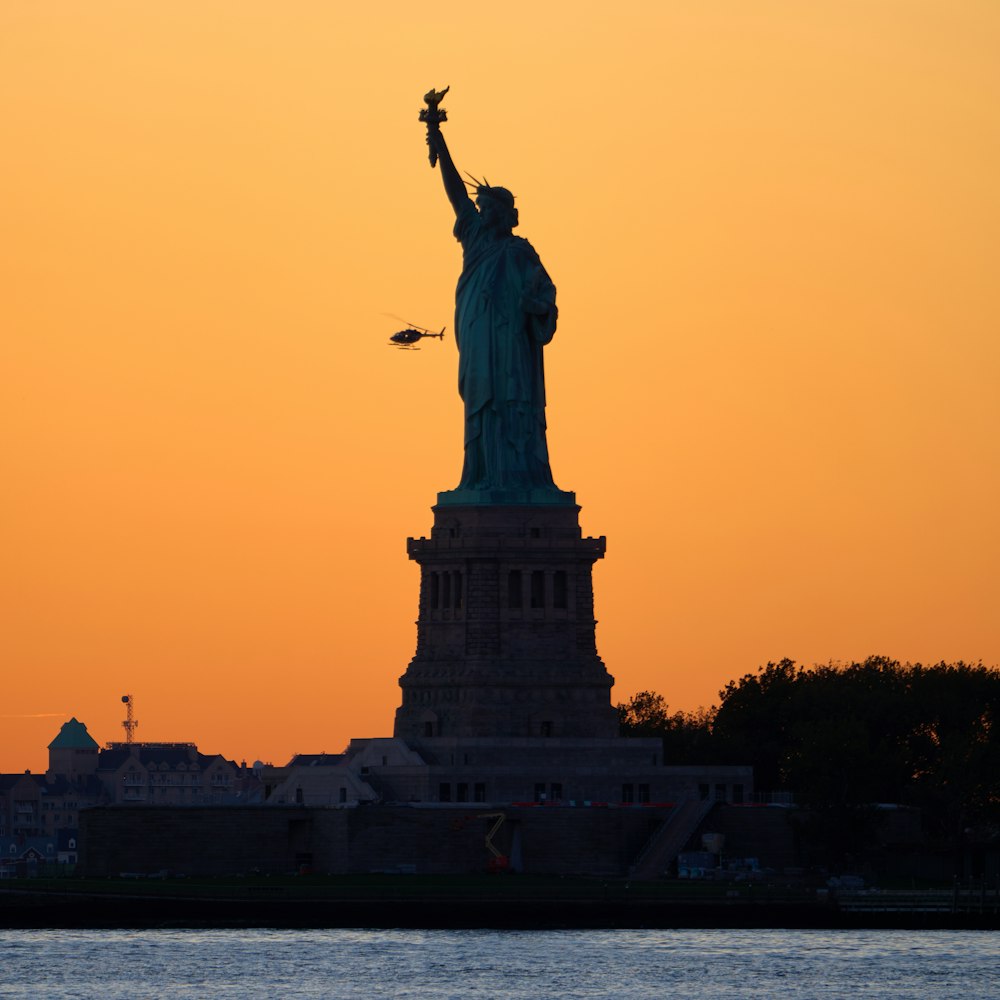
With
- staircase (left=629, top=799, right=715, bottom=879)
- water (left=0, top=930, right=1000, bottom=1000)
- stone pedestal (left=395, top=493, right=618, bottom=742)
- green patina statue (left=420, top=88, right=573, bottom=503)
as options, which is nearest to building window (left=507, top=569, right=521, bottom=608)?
stone pedestal (left=395, top=493, right=618, bottom=742)

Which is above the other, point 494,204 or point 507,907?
point 494,204

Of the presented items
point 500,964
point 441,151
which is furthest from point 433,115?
point 500,964

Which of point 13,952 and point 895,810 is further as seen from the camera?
point 895,810

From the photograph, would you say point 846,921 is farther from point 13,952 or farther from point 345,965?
point 13,952

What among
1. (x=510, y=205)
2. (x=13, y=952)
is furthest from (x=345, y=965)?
(x=510, y=205)

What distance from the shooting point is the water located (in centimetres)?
12088

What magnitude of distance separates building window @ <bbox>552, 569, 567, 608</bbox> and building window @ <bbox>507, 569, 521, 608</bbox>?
1.43 m

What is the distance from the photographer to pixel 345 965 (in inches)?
4988

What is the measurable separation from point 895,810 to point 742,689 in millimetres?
23576

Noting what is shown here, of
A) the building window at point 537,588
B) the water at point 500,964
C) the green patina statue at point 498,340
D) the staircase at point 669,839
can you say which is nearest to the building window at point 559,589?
the building window at point 537,588

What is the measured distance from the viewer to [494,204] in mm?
153625

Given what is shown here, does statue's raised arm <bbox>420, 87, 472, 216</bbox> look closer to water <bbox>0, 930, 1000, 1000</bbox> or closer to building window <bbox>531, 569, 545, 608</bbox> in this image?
building window <bbox>531, 569, 545, 608</bbox>

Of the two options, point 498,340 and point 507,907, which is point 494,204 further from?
point 507,907

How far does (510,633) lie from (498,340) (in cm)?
1187
